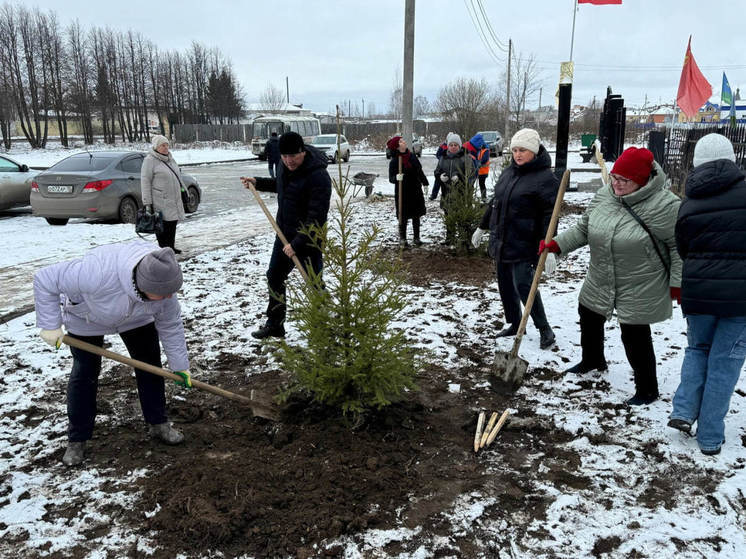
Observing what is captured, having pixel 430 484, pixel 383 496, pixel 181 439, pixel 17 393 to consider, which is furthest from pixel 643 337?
pixel 17 393

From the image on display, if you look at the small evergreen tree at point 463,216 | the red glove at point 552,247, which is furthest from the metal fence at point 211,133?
the red glove at point 552,247

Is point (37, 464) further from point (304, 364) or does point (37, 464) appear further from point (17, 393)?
point (304, 364)

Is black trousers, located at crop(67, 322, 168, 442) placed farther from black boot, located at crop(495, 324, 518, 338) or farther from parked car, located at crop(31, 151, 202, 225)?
parked car, located at crop(31, 151, 202, 225)

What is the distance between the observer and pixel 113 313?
2.96 m

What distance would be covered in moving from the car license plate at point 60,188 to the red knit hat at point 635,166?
394 inches

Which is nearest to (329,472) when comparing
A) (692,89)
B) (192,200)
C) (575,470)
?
(575,470)

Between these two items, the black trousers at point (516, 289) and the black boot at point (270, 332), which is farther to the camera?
the black boot at point (270, 332)

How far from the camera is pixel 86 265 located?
2.93 meters

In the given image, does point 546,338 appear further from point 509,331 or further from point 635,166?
point 635,166

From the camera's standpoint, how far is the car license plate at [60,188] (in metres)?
10.4

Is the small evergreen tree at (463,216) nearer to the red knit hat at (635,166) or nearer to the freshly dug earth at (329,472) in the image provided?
the freshly dug earth at (329,472)

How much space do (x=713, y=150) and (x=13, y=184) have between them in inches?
517

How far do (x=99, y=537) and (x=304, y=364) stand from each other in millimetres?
1352

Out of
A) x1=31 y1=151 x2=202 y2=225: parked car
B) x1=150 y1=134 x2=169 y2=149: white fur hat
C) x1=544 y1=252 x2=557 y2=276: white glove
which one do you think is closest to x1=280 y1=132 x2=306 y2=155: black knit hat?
x1=544 y1=252 x2=557 y2=276: white glove
